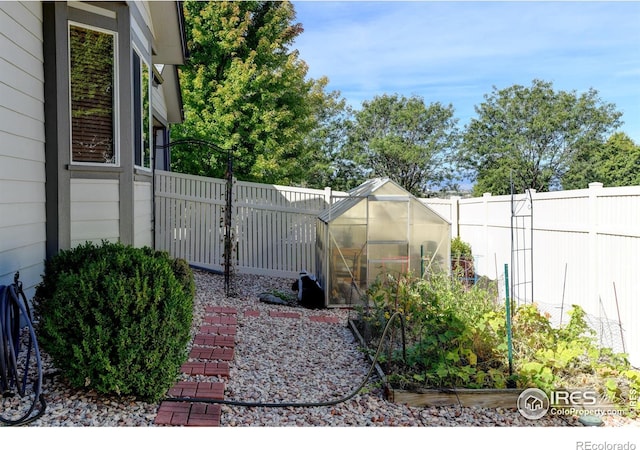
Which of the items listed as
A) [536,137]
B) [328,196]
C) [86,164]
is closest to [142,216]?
[86,164]

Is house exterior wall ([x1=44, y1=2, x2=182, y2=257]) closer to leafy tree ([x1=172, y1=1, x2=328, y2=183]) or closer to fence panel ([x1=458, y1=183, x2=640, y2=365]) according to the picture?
fence panel ([x1=458, y1=183, x2=640, y2=365])

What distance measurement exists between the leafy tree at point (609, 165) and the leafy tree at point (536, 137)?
0.39 meters

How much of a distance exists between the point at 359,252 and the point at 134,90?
13.5 ft

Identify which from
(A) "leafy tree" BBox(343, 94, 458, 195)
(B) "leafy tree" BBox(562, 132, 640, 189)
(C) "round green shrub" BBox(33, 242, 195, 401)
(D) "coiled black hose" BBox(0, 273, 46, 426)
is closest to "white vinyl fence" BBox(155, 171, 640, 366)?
(C) "round green shrub" BBox(33, 242, 195, 401)

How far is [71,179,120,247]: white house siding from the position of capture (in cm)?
539

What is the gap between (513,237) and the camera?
9312 mm

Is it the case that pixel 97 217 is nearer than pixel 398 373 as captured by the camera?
No

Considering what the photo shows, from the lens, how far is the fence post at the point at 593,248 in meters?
6.34

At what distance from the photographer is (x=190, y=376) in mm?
4262

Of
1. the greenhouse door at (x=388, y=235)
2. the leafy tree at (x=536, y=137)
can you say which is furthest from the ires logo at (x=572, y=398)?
the leafy tree at (x=536, y=137)

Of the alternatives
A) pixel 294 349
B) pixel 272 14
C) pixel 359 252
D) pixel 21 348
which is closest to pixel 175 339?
pixel 21 348

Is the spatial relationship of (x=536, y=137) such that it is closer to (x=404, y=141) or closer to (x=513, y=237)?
(x=404, y=141)

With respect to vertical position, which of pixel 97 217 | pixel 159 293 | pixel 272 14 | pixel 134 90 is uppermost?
pixel 272 14

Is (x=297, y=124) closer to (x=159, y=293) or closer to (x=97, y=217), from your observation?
(x=97, y=217)
